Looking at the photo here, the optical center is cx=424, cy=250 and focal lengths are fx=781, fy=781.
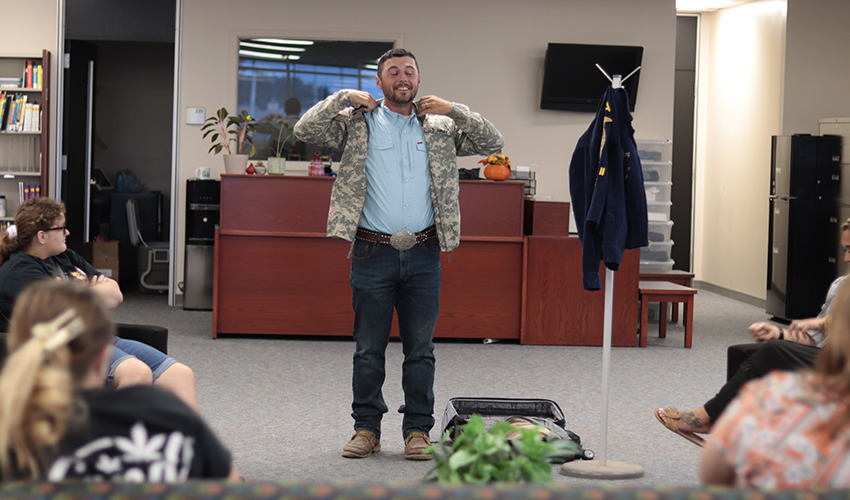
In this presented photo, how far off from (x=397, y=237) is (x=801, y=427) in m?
1.99

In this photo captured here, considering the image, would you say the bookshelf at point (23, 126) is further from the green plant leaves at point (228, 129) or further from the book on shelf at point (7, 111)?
the green plant leaves at point (228, 129)

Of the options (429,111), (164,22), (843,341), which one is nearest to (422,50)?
(164,22)

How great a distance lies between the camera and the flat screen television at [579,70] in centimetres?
691

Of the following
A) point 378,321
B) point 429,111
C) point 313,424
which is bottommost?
point 313,424

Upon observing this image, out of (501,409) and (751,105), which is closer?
(501,409)

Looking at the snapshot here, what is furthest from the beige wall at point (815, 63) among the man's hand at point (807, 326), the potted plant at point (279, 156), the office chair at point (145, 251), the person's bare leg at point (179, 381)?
the person's bare leg at point (179, 381)

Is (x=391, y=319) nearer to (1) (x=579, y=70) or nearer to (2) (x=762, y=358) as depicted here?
(2) (x=762, y=358)

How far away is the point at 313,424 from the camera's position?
11.5ft

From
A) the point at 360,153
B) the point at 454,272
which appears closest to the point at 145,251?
the point at 454,272

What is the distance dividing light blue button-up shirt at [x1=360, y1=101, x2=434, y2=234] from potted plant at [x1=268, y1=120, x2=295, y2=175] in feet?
9.50

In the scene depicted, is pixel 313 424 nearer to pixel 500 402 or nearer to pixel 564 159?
pixel 500 402

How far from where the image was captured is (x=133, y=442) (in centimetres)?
113

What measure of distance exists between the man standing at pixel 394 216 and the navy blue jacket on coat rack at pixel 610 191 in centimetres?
48

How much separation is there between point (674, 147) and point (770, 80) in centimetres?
159
